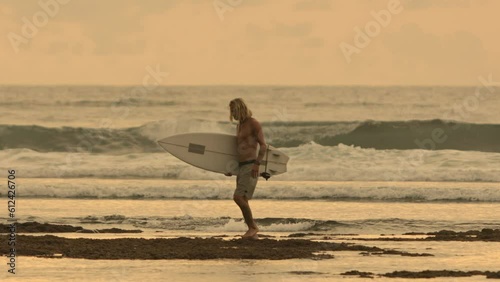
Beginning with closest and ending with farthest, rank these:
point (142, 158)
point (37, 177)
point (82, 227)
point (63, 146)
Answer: point (82, 227)
point (37, 177)
point (142, 158)
point (63, 146)

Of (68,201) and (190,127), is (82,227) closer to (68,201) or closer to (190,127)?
(68,201)

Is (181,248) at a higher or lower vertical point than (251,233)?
lower

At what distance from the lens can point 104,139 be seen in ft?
130

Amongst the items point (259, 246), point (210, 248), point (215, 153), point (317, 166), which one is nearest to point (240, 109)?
point (259, 246)

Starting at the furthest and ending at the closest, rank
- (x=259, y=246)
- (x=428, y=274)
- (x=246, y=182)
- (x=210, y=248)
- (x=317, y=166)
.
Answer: (x=317, y=166), (x=246, y=182), (x=259, y=246), (x=210, y=248), (x=428, y=274)

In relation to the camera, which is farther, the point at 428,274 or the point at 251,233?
the point at 251,233

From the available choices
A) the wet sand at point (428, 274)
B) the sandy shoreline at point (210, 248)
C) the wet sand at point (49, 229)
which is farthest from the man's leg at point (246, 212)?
the wet sand at point (428, 274)

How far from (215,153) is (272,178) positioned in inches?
416

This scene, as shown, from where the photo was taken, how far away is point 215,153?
16047mm

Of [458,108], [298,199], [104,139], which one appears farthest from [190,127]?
[298,199]

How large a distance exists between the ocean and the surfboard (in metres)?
0.98

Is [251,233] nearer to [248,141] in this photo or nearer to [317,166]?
[248,141]

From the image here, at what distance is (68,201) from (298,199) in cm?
433

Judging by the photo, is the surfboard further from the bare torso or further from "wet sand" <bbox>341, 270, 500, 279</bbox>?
"wet sand" <bbox>341, 270, 500, 279</bbox>
